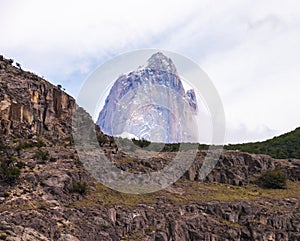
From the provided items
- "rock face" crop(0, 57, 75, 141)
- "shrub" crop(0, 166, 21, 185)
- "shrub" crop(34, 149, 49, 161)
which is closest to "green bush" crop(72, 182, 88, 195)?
"shrub" crop(0, 166, 21, 185)

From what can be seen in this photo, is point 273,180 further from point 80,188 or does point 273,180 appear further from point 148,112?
point 80,188

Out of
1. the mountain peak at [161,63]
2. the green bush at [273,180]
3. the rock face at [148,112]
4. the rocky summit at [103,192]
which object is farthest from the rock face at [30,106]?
the mountain peak at [161,63]

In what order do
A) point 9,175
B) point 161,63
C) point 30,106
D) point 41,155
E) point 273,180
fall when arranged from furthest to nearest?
point 161,63 < point 273,180 < point 30,106 < point 41,155 < point 9,175

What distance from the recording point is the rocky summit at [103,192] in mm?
57906

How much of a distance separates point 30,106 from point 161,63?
6687 cm

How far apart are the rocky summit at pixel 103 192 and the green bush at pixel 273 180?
0.21 m

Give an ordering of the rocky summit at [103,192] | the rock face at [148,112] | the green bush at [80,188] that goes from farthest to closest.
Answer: the rock face at [148,112]
the green bush at [80,188]
the rocky summit at [103,192]

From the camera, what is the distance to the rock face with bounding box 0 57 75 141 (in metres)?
77.6

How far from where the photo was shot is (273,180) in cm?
8944

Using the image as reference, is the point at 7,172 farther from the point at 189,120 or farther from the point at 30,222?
the point at 189,120

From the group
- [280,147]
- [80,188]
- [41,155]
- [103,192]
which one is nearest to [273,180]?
[103,192]

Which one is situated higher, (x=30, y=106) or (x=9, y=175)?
(x=30, y=106)

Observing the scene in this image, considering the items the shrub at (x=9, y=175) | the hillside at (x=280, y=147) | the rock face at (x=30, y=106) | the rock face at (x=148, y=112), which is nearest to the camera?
the shrub at (x=9, y=175)

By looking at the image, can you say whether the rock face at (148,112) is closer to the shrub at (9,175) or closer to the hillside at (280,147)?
the hillside at (280,147)
